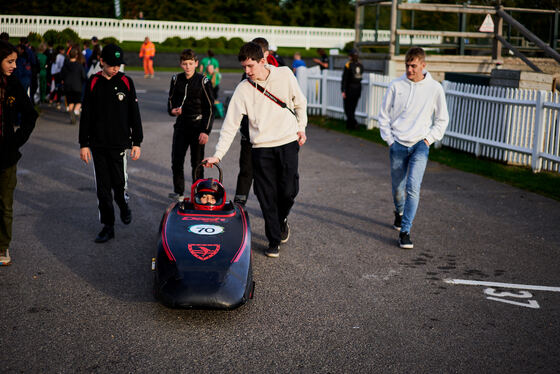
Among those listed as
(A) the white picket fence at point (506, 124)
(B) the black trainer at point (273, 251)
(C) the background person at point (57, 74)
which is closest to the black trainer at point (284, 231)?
(B) the black trainer at point (273, 251)

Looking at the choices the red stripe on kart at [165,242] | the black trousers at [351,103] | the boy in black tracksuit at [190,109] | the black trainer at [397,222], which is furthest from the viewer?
the black trousers at [351,103]

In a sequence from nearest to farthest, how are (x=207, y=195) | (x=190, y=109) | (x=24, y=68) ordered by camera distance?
(x=207, y=195)
(x=190, y=109)
(x=24, y=68)

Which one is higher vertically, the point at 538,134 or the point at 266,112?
the point at 266,112

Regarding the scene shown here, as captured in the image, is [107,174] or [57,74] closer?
[107,174]

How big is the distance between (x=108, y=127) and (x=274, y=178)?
1.89 metres

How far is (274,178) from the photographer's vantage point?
6562mm

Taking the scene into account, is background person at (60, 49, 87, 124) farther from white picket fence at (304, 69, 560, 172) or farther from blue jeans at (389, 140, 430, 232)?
blue jeans at (389, 140, 430, 232)

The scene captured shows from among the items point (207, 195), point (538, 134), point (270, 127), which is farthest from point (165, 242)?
point (538, 134)

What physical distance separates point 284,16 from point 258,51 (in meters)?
52.9

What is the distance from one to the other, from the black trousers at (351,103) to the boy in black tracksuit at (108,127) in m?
10.2

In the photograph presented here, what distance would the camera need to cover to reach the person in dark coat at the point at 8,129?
5945 millimetres

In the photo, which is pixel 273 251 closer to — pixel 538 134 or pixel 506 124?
pixel 538 134

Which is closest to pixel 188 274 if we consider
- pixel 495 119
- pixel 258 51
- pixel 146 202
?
pixel 258 51

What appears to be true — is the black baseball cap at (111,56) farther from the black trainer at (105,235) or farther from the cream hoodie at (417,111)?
the cream hoodie at (417,111)
